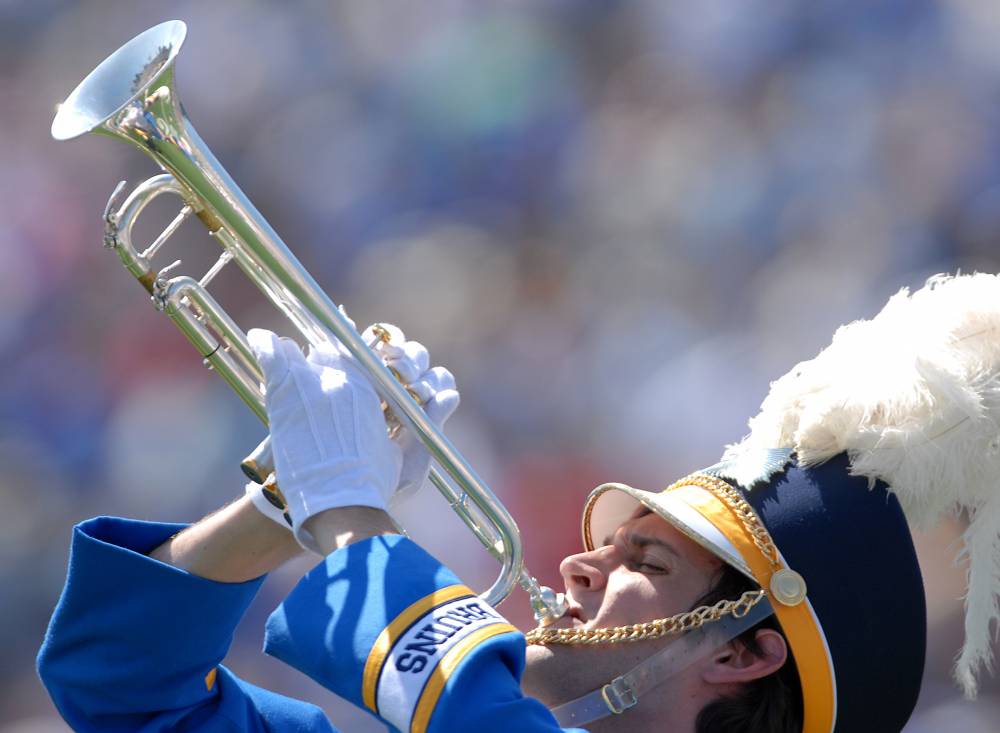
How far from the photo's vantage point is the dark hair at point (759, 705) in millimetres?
1818

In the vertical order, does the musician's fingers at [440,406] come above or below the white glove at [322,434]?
below

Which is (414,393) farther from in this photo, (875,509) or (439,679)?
(875,509)

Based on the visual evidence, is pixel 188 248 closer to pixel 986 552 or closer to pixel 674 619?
pixel 674 619

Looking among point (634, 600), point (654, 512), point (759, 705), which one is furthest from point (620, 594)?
point (759, 705)

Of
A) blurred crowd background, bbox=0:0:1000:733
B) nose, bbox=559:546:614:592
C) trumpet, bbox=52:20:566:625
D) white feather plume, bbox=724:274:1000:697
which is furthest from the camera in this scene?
blurred crowd background, bbox=0:0:1000:733

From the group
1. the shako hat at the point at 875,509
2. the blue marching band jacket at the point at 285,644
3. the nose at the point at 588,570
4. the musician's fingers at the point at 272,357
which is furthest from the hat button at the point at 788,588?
the musician's fingers at the point at 272,357

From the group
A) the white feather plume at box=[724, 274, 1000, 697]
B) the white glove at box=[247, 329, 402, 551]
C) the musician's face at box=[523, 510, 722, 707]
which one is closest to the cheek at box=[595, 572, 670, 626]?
the musician's face at box=[523, 510, 722, 707]

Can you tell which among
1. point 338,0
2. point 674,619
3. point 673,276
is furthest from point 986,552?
point 338,0

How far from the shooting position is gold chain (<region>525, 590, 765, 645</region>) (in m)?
1.81

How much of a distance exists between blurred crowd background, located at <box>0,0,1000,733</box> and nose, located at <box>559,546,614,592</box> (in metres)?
1.40

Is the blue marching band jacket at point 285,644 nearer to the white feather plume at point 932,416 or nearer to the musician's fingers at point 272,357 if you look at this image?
the musician's fingers at point 272,357

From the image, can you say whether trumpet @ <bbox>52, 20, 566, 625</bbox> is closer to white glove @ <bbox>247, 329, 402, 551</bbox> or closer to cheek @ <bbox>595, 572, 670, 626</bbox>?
white glove @ <bbox>247, 329, 402, 551</bbox>

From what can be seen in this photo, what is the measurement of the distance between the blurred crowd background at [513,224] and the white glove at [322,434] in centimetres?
179

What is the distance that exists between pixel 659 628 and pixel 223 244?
0.88m
